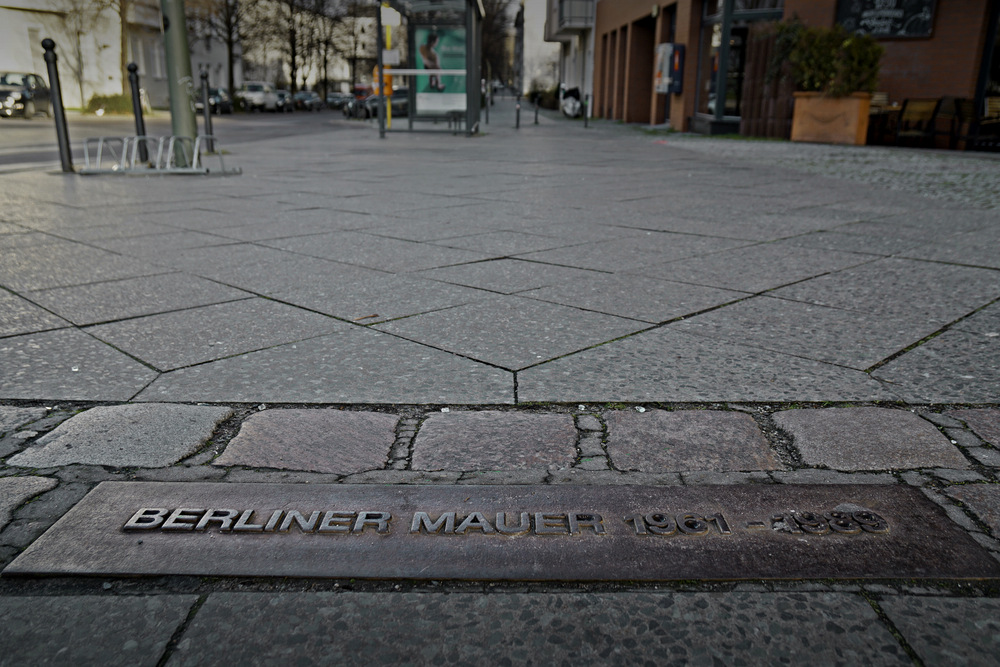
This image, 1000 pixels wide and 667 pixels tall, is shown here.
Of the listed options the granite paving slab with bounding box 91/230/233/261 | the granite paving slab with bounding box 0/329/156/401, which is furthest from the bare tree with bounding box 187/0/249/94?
the granite paving slab with bounding box 0/329/156/401

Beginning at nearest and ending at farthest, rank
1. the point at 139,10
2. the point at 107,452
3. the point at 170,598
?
the point at 170,598 → the point at 107,452 → the point at 139,10

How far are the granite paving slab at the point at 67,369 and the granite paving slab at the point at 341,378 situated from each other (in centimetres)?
11

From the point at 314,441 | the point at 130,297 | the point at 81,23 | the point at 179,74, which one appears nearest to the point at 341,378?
the point at 314,441

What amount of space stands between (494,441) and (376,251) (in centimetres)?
267

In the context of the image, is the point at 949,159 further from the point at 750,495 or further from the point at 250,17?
the point at 250,17

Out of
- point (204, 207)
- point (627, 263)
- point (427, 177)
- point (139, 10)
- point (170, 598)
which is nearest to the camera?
point (170, 598)

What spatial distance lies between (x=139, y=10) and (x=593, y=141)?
34.4 metres

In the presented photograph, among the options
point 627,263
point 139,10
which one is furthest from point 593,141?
point 139,10

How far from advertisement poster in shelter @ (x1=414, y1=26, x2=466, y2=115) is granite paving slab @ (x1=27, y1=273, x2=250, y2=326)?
51.2 ft

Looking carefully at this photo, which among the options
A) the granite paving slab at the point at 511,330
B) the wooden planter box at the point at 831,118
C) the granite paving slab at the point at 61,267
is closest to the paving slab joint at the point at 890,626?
the granite paving slab at the point at 511,330

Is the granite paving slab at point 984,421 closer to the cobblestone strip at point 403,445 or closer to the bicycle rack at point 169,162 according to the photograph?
the cobblestone strip at point 403,445

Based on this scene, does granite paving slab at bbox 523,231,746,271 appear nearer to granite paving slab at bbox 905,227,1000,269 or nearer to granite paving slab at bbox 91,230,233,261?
granite paving slab at bbox 905,227,1000,269

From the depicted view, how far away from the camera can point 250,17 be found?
45812 millimetres

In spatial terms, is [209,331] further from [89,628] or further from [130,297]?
[89,628]
